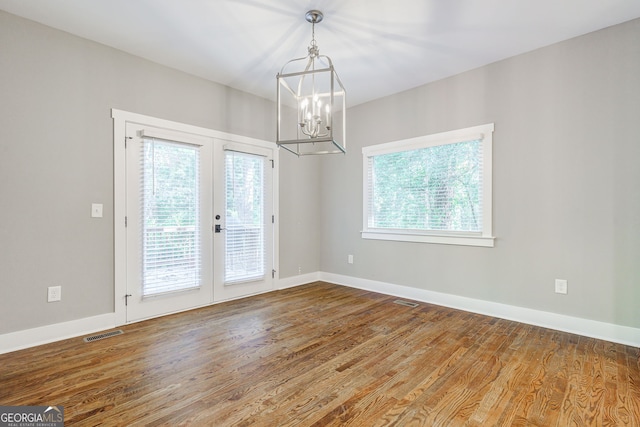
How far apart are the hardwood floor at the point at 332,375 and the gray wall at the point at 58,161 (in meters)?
0.49

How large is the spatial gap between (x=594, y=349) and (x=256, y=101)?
15.0 feet

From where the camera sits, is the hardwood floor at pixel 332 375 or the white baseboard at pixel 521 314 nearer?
the hardwood floor at pixel 332 375

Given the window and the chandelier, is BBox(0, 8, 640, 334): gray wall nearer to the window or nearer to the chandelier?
the window

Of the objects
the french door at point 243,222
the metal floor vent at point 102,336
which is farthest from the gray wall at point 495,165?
the french door at point 243,222

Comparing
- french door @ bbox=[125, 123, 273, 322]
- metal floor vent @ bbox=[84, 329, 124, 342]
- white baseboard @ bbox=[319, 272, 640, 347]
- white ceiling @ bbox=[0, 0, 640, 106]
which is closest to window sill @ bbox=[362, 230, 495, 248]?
white baseboard @ bbox=[319, 272, 640, 347]

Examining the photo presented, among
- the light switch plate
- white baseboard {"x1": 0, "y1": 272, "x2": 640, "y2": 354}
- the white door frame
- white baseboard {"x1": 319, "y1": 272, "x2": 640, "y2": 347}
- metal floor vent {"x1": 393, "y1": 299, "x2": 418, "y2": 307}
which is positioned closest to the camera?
white baseboard {"x1": 0, "y1": 272, "x2": 640, "y2": 354}

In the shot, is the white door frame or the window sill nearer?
the white door frame

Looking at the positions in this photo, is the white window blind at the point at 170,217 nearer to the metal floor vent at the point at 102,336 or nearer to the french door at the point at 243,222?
the french door at the point at 243,222

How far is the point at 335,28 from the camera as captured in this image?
9.36 feet

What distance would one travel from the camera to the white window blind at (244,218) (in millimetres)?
4066

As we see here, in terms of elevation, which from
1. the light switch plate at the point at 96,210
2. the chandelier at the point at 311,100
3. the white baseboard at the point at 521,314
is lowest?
the white baseboard at the point at 521,314

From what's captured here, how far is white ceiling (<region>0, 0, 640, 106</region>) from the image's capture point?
99.7 inches

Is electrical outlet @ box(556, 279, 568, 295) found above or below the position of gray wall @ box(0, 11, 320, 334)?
below

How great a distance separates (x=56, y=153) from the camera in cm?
282
